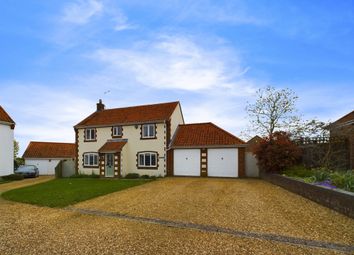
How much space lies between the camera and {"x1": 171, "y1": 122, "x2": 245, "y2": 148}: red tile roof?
2383 cm

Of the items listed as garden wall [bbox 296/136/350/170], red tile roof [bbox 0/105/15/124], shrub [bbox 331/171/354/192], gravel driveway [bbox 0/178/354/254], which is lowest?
gravel driveway [bbox 0/178/354/254]

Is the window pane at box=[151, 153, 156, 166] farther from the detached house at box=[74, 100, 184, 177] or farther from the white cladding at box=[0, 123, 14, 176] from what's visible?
the white cladding at box=[0, 123, 14, 176]

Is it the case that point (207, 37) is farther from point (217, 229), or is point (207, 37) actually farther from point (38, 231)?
point (38, 231)

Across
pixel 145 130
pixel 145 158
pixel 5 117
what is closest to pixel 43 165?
pixel 5 117

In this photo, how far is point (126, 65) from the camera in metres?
17.9

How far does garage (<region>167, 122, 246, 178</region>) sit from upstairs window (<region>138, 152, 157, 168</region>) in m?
1.39

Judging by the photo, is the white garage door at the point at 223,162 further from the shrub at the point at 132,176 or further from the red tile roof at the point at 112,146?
the red tile roof at the point at 112,146

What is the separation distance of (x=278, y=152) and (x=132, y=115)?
1519 centimetres

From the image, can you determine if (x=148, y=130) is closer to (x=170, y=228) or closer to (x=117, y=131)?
(x=117, y=131)

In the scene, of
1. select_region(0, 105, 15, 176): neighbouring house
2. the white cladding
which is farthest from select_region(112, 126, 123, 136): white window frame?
the white cladding

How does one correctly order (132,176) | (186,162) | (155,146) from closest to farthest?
(186,162) → (132,176) → (155,146)

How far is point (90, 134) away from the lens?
2875 centimetres

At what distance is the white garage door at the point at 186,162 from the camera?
24266 millimetres

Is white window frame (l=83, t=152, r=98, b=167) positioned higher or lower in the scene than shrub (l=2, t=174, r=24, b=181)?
higher
